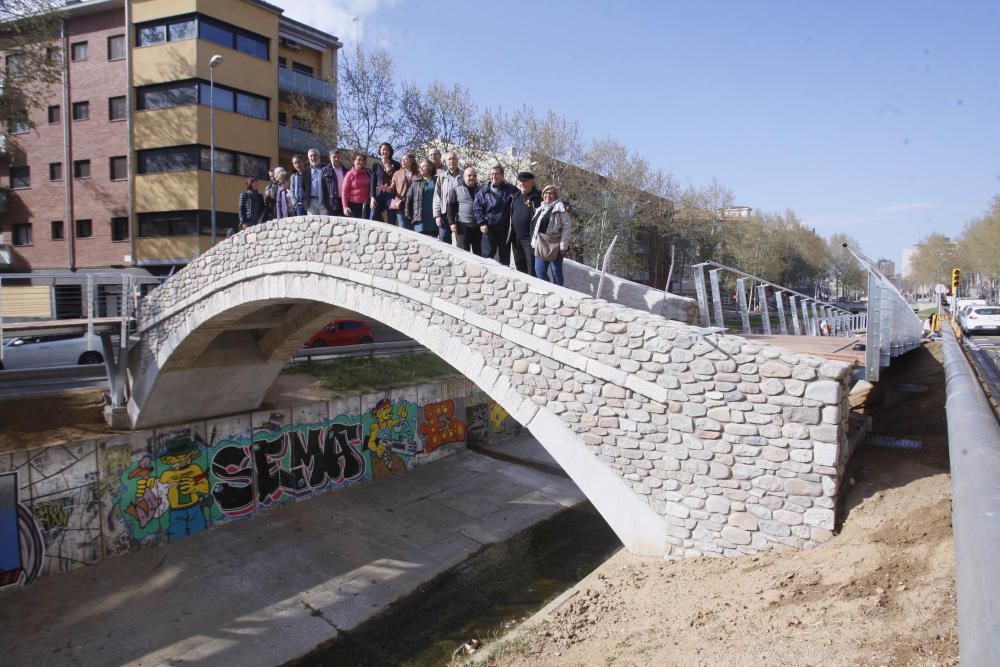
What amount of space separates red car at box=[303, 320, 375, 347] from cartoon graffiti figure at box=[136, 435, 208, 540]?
6394mm

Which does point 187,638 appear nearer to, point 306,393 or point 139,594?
point 139,594

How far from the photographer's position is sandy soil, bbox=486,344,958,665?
13.0ft

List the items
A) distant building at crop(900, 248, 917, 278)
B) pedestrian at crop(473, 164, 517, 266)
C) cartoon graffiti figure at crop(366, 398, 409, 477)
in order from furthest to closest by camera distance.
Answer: distant building at crop(900, 248, 917, 278), cartoon graffiti figure at crop(366, 398, 409, 477), pedestrian at crop(473, 164, 517, 266)

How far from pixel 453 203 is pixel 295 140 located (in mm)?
19541

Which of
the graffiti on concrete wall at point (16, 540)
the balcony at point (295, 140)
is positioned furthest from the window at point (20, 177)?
the graffiti on concrete wall at point (16, 540)

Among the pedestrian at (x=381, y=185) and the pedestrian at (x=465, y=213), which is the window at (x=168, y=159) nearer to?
the pedestrian at (x=381, y=185)

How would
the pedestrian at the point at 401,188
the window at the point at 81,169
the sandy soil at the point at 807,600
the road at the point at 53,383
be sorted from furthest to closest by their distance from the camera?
the window at the point at 81,169, the road at the point at 53,383, the pedestrian at the point at 401,188, the sandy soil at the point at 807,600

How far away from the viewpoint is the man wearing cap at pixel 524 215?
28.0ft

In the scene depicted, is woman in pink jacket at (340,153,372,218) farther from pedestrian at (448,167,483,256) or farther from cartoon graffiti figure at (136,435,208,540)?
cartoon graffiti figure at (136,435,208,540)

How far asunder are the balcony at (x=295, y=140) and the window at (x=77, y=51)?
7.58m

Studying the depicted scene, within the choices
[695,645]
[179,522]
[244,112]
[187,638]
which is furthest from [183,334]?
[244,112]

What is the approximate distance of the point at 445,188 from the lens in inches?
358

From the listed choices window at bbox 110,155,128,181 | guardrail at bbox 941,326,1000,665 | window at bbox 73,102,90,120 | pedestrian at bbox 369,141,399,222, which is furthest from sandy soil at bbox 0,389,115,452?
window at bbox 73,102,90,120

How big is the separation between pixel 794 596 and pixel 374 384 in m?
12.9
